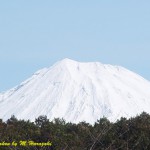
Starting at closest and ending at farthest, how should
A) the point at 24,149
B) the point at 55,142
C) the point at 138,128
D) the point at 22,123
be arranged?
the point at 24,149, the point at 55,142, the point at 138,128, the point at 22,123

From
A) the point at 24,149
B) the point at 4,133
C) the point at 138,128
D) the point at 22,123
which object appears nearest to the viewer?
the point at 24,149

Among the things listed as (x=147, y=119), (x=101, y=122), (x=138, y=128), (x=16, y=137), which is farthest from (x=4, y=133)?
(x=101, y=122)

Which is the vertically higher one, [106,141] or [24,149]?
[106,141]

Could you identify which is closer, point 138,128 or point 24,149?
point 24,149

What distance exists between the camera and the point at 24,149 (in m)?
31.3

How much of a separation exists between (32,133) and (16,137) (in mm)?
6690

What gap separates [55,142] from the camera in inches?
1586

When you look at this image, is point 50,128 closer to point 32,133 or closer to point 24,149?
point 32,133

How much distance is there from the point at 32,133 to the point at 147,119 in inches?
394

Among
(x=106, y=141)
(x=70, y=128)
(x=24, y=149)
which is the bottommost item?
(x=24, y=149)

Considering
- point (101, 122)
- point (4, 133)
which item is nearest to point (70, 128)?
point (101, 122)

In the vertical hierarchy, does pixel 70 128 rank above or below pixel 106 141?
above

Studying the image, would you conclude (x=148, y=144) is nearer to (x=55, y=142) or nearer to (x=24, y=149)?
(x=55, y=142)

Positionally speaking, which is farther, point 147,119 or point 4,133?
point 147,119
